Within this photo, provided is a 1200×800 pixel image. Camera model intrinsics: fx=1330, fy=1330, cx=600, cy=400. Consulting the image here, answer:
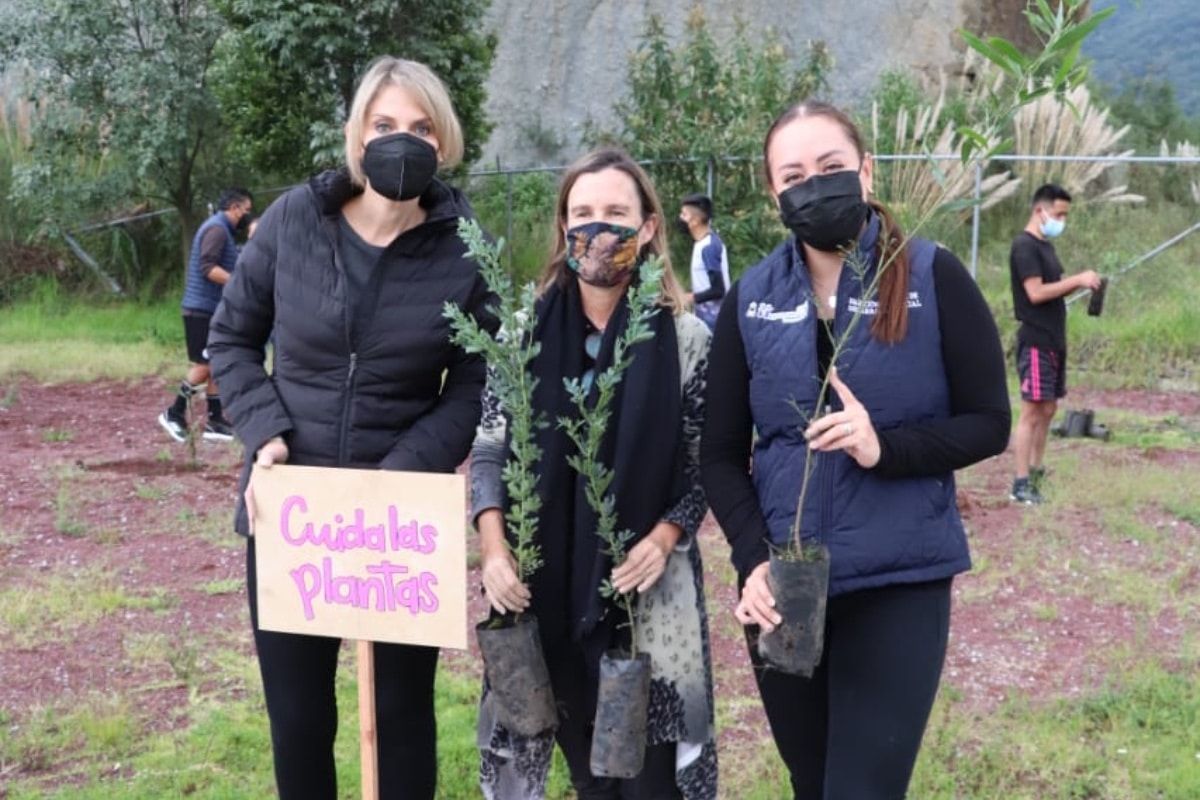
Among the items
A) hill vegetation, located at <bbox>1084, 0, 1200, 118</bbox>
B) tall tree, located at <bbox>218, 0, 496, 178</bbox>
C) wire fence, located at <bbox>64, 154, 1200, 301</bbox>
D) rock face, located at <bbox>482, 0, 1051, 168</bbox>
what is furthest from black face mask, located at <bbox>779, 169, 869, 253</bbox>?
hill vegetation, located at <bbox>1084, 0, 1200, 118</bbox>

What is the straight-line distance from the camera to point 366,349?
3.10 meters

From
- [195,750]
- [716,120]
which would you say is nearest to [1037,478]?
[195,750]

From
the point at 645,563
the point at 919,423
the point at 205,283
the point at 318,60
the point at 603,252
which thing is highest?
the point at 318,60

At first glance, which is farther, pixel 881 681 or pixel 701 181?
pixel 701 181

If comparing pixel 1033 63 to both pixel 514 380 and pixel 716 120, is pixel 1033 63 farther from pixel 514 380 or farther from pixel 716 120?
pixel 716 120

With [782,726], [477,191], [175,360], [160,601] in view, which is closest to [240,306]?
[782,726]

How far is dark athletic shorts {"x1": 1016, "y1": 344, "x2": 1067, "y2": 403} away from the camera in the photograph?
810cm

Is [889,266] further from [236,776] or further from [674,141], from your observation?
[674,141]

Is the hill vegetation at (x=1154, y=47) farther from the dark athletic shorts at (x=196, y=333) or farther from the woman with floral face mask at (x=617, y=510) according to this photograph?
the woman with floral face mask at (x=617, y=510)

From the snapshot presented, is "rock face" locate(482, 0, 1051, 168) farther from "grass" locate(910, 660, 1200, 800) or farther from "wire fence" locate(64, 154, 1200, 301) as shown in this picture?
"grass" locate(910, 660, 1200, 800)

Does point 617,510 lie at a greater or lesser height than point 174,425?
greater

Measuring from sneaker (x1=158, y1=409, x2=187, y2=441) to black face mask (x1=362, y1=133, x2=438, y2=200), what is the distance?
728cm

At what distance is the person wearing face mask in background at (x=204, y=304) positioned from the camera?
9.91 meters

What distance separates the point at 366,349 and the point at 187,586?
373cm
